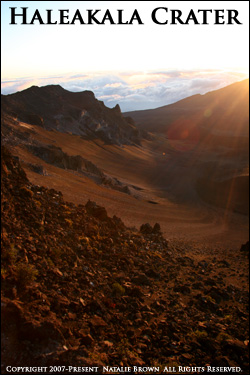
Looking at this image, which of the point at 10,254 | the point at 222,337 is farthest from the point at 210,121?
the point at 10,254

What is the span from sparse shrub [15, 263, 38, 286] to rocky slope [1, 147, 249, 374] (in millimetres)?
21

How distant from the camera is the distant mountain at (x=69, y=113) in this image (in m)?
65.0

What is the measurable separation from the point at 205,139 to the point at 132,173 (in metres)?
65.7

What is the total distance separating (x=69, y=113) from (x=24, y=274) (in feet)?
253

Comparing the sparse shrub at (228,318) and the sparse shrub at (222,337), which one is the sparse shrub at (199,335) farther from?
the sparse shrub at (228,318)

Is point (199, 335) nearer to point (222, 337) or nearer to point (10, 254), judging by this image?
point (222, 337)

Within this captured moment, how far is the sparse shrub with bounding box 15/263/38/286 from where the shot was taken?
5977mm

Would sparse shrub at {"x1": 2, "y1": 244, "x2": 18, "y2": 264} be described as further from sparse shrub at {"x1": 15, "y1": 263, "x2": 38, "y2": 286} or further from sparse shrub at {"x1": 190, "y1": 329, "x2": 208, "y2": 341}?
sparse shrub at {"x1": 190, "y1": 329, "x2": 208, "y2": 341}

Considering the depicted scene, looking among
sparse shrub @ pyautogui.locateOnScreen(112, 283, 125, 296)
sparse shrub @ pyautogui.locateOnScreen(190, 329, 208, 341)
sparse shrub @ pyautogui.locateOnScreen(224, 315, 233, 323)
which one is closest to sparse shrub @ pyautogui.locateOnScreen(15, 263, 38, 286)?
sparse shrub @ pyautogui.locateOnScreen(112, 283, 125, 296)

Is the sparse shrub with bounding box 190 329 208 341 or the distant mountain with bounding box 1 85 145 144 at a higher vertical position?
the distant mountain with bounding box 1 85 145 144

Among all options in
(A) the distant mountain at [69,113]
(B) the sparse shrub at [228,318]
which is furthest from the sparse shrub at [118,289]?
(A) the distant mountain at [69,113]

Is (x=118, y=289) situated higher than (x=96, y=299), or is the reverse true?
(x=96, y=299)

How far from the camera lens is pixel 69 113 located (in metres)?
78.8

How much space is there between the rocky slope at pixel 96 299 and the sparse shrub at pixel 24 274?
0.07 feet
